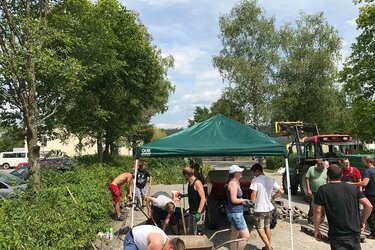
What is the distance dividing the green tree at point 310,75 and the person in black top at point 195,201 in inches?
1038

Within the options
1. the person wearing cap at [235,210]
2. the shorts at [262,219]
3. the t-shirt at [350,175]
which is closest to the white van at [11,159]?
the t-shirt at [350,175]

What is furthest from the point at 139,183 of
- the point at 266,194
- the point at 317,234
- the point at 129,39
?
the point at 129,39

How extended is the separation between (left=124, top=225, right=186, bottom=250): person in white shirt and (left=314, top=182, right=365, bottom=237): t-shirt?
1.83 metres

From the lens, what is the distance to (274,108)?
109 feet

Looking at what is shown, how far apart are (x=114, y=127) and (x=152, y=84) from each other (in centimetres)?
357

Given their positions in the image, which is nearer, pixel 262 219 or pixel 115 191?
pixel 262 219

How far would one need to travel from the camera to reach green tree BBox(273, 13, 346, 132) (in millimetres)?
33719

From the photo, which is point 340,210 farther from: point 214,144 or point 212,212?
point 212,212

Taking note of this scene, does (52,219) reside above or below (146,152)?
below

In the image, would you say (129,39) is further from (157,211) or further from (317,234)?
(317,234)

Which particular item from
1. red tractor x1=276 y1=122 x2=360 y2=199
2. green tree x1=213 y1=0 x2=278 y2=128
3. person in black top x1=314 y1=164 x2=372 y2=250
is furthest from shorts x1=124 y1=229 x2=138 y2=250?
green tree x1=213 y1=0 x2=278 y2=128

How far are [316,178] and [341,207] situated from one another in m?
5.07

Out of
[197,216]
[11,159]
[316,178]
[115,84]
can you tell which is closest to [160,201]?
[197,216]

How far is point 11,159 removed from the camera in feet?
150
